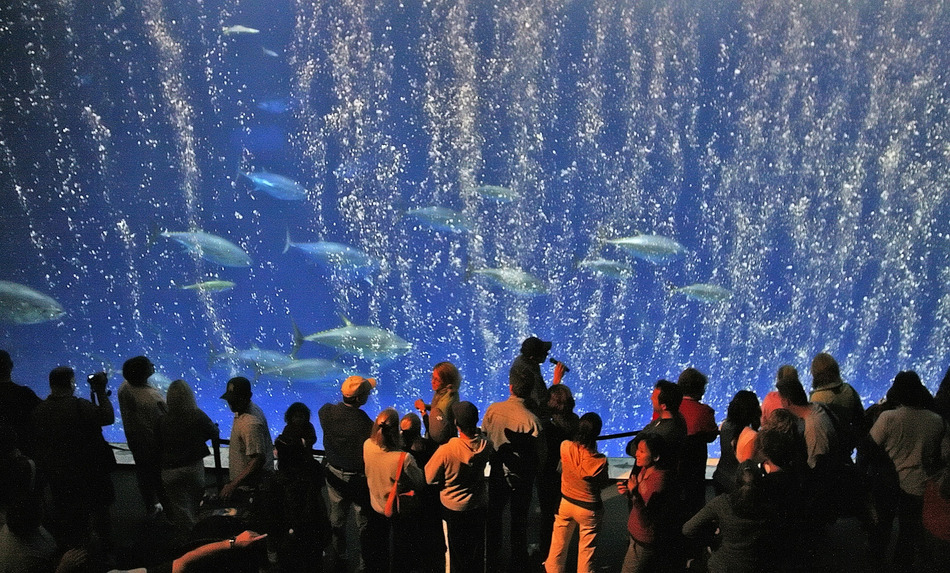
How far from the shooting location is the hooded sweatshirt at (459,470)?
129 inches

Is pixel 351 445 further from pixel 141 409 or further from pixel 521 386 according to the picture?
pixel 141 409

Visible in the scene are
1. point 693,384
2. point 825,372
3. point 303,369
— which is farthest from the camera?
point 303,369

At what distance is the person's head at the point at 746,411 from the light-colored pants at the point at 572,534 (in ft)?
3.13

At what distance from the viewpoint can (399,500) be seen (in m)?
3.16

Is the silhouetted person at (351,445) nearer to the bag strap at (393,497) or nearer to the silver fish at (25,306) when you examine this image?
the bag strap at (393,497)

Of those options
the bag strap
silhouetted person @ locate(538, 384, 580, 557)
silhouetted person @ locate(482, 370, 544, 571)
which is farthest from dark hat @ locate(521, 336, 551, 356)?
the bag strap

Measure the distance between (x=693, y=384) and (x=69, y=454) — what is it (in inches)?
139

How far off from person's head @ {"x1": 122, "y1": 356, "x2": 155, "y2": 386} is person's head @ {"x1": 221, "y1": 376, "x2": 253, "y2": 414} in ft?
2.72

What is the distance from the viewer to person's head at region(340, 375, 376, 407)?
3572 millimetres

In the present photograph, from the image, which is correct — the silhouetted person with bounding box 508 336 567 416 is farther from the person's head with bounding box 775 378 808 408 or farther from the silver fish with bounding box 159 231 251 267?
the silver fish with bounding box 159 231 251 267

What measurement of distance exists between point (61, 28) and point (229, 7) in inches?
289

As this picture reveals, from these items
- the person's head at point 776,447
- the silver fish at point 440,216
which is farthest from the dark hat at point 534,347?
the silver fish at point 440,216

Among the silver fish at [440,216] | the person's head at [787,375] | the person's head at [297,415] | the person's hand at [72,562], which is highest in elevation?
the silver fish at [440,216]

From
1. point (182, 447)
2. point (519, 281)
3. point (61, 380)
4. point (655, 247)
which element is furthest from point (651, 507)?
point (519, 281)
